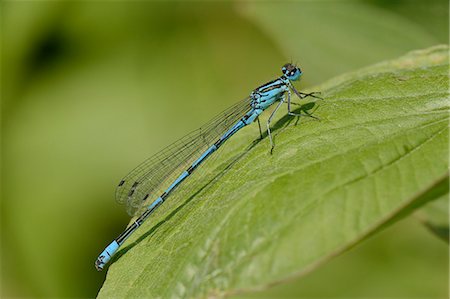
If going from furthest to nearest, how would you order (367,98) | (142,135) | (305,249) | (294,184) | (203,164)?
1. (142,135)
2. (203,164)
3. (367,98)
4. (294,184)
5. (305,249)

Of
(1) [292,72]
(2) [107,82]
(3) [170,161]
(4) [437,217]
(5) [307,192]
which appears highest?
(2) [107,82]

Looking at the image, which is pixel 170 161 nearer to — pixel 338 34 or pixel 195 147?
pixel 195 147

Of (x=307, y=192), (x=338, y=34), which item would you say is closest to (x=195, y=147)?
(x=338, y=34)

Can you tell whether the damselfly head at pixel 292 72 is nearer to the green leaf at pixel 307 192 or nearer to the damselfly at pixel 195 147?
the damselfly at pixel 195 147

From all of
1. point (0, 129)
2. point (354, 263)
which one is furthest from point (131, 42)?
point (354, 263)

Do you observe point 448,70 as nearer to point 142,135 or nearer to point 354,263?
point 354,263

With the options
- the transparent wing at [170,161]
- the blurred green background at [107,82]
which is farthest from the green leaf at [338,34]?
the transparent wing at [170,161]
